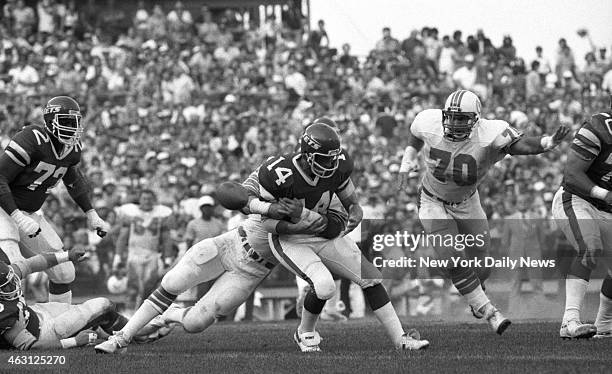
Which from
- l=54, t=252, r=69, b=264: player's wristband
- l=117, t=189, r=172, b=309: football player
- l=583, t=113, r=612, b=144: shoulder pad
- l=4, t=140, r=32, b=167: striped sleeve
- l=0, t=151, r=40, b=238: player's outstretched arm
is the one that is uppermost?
l=583, t=113, r=612, b=144: shoulder pad

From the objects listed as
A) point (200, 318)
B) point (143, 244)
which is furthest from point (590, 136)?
point (143, 244)

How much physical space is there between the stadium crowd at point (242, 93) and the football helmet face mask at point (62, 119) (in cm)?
574

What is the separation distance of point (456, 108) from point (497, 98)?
10875 millimetres

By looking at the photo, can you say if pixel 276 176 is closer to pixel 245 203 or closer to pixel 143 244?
pixel 245 203

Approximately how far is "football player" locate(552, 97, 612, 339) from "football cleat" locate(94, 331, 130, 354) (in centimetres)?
331

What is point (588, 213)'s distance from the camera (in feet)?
28.5

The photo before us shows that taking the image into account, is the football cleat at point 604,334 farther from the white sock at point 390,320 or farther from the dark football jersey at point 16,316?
the dark football jersey at point 16,316

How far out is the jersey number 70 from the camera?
933 centimetres

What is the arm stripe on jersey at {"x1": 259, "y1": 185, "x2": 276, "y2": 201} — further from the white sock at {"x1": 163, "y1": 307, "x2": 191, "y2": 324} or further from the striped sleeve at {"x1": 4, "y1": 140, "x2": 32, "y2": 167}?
the striped sleeve at {"x1": 4, "y1": 140, "x2": 32, "y2": 167}

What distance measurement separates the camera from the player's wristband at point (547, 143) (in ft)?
27.0

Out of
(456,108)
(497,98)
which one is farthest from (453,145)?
(497,98)

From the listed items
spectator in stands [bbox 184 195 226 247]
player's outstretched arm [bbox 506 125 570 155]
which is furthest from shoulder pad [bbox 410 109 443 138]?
spectator in stands [bbox 184 195 226 247]

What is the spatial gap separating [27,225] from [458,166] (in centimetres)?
350

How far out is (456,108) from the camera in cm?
906
